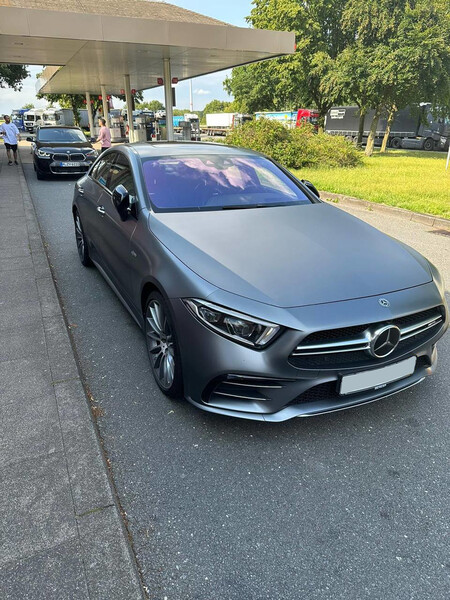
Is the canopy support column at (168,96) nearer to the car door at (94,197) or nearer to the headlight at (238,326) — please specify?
the car door at (94,197)

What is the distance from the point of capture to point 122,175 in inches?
160

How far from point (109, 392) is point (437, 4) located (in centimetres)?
2879

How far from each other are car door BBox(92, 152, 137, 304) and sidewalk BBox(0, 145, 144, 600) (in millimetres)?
688

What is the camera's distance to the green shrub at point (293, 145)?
15141 mm

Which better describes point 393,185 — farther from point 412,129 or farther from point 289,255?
point 412,129

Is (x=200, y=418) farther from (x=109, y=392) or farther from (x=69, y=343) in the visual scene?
(x=69, y=343)

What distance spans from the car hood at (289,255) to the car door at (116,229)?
0.43 metres

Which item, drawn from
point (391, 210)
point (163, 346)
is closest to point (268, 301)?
point (163, 346)

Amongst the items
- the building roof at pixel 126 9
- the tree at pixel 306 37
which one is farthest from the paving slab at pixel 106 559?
the tree at pixel 306 37

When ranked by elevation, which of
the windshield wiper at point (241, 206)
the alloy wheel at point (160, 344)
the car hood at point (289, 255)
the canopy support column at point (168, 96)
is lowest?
the alloy wheel at point (160, 344)

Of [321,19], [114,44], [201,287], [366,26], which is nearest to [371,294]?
[201,287]

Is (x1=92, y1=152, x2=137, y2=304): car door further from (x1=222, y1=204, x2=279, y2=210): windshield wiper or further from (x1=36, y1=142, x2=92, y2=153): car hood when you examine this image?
(x1=36, y1=142, x2=92, y2=153): car hood

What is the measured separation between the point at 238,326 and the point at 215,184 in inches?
74.0

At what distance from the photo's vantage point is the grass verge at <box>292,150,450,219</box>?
950cm
